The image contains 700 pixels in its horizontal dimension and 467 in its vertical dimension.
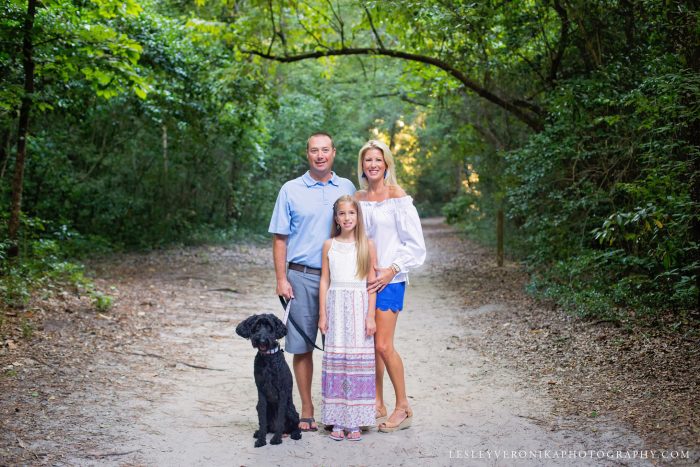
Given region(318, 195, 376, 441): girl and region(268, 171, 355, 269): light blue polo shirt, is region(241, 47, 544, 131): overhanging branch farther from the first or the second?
region(318, 195, 376, 441): girl

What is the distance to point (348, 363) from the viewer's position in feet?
15.7

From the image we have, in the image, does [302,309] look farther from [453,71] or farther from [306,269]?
[453,71]

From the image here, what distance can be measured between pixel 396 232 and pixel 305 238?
69cm

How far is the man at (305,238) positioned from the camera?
490cm

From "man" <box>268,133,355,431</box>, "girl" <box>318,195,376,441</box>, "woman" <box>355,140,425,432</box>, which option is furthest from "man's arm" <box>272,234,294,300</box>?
"woman" <box>355,140,425,432</box>

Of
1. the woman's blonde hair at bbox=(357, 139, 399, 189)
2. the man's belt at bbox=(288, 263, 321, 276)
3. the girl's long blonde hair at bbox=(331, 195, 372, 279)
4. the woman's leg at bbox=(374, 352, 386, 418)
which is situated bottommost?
the woman's leg at bbox=(374, 352, 386, 418)

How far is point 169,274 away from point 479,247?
37.8 ft

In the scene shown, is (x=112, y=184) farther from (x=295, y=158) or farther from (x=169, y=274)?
(x=295, y=158)

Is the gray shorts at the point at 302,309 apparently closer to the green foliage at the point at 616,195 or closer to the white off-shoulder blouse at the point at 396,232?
the white off-shoulder blouse at the point at 396,232

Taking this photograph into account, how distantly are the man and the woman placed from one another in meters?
0.28

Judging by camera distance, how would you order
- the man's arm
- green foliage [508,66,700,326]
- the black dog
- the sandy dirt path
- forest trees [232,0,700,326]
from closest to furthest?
the sandy dirt path, the black dog, the man's arm, green foliage [508,66,700,326], forest trees [232,0,700,326]

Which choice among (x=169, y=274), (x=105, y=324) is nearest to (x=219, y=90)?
(x=169, y=274)

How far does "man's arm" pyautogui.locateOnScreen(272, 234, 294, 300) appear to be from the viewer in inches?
192

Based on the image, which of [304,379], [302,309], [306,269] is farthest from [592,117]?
[304,379]
